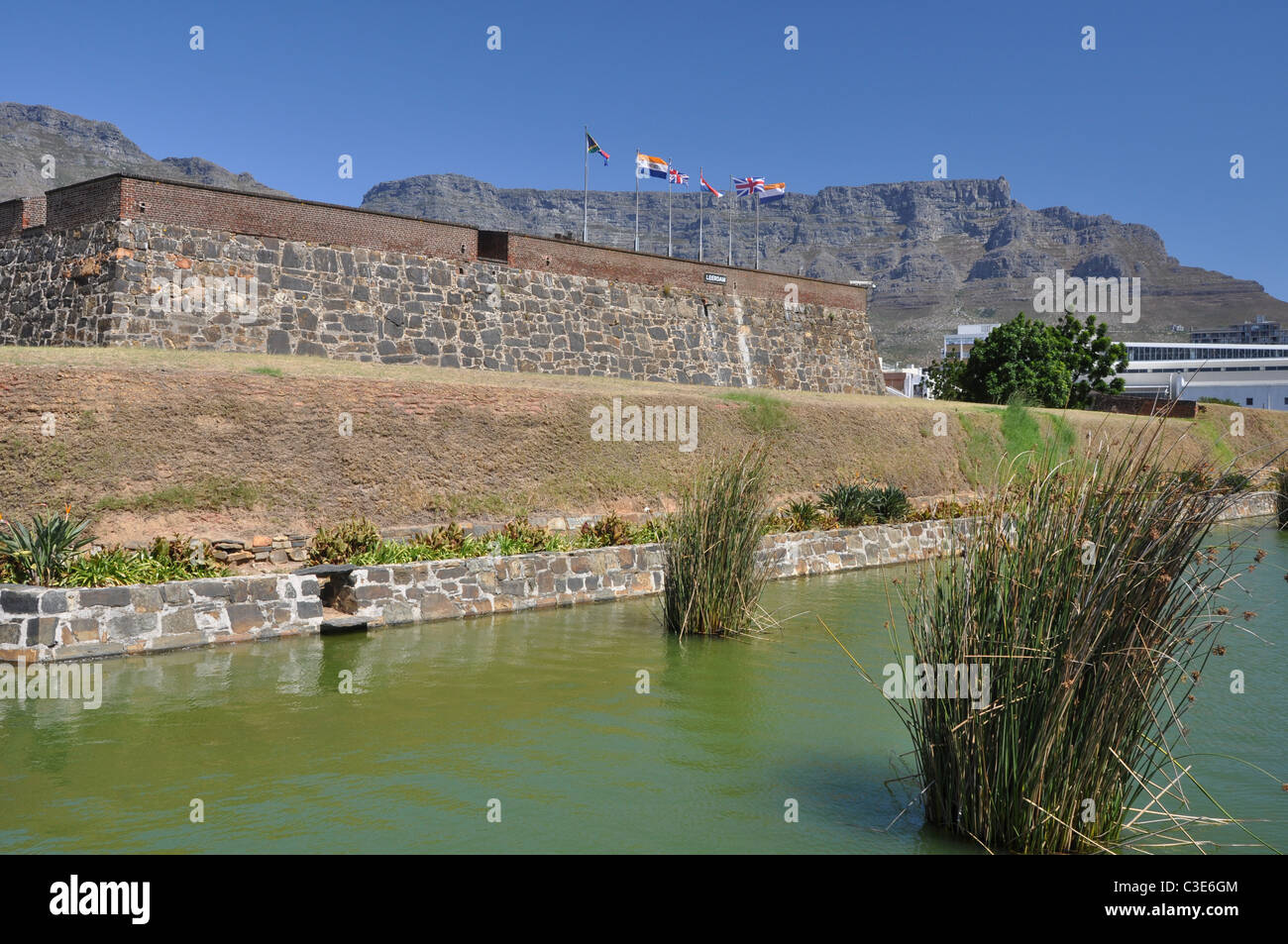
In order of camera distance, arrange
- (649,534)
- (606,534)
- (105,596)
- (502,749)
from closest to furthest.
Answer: (502,749), (105,596), (606,534), (649,534)

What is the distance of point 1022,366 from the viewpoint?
141 feet

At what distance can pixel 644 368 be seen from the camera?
28484 millimetres

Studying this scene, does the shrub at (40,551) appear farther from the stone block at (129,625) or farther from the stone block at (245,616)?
the stone block at (245,616)

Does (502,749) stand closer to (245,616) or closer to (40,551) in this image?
(245,616)

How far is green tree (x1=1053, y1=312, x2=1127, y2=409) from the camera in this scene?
45.8 metres

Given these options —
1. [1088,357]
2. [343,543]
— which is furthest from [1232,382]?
[343,543]

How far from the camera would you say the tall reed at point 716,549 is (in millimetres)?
11672

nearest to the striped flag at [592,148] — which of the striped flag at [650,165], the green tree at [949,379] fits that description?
the striped flag at [650,165]

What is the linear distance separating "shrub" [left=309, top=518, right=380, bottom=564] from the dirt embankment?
2.51 ft

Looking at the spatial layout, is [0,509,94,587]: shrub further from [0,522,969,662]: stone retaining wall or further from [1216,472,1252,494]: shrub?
[1216,472,1252,494]: shrub

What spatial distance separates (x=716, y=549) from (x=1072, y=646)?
6.48 metres

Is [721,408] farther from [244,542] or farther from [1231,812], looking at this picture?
[1231,812]

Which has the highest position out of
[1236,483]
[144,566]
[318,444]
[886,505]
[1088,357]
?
Answer: [1088,357]

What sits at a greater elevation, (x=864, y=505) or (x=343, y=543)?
(x=864, y=505)
